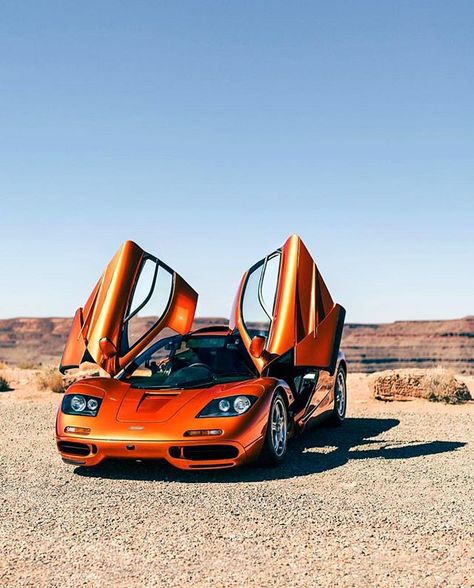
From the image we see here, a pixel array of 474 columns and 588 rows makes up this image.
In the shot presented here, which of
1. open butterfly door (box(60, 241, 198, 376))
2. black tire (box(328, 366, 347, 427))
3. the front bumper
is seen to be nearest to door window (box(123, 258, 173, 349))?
open butterfly door (box(60, 241, 198, 376))

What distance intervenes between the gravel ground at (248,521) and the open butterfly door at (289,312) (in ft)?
3.76

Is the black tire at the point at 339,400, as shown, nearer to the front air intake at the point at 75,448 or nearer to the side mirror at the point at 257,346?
the side mirror at the point at 257,346

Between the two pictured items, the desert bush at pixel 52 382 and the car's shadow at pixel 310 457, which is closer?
the car's shadow at pixel 310 457

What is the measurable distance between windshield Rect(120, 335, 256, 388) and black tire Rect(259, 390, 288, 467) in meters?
0.57

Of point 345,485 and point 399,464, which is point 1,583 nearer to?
point 345,485

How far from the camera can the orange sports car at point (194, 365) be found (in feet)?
24.2

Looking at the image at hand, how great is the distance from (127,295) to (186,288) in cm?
87

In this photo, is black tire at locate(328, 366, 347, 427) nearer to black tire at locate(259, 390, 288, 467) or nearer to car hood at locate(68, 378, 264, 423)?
black tire at locate(259, 390, 288, 467)

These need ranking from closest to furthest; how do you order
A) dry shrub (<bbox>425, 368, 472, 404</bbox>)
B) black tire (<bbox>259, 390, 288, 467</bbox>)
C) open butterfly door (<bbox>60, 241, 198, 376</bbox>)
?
black tire (<bbox>259, 390, 288, 467</bbox>) → open butterfly door (<bbox>60, 241, 198, 376</bbox>) → dry shrub (<bbox>425, 368, 472, 404</bbox>)

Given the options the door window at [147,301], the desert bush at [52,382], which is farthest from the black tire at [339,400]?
the desert bush at [52,382]

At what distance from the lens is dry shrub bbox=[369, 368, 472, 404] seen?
15.5 meters

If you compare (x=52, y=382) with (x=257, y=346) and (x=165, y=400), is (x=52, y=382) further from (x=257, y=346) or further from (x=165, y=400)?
(x=165, y=400)

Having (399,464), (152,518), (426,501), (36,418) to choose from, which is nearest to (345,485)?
(426,501)

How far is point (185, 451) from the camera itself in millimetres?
7320
